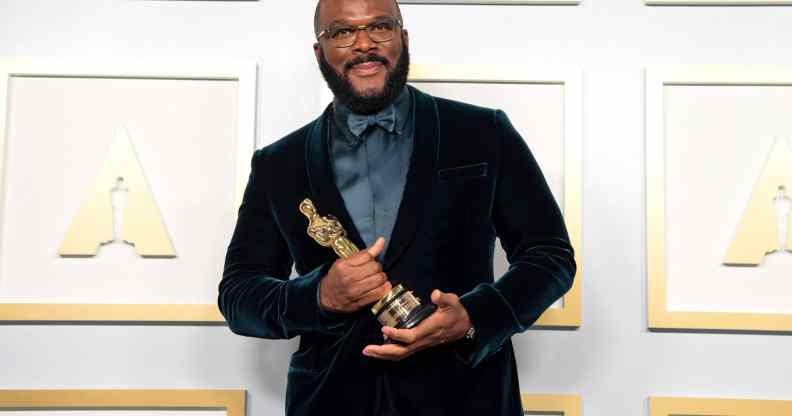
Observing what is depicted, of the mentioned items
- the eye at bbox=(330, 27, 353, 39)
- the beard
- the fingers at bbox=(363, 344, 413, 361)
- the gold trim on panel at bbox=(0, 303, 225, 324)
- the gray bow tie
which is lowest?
the fingers at bbox=(363, 344, 413, 361)

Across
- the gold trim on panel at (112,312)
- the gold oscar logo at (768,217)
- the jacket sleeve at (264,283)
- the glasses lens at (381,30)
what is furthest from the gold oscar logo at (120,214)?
the gold oscar logo at (768,217)

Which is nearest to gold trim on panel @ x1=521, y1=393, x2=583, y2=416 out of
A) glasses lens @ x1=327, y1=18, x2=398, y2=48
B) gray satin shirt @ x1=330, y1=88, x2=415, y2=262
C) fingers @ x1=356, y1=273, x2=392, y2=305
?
gray satin shirt @ x1=330, y1=88, x2=415, y2=262

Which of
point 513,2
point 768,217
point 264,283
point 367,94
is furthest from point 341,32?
point 768,217

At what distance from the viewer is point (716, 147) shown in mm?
2203

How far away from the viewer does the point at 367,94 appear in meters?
1.58

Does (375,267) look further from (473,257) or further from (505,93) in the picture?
(505,93)

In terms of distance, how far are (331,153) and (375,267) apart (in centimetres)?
35

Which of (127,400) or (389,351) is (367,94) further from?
(127,400)

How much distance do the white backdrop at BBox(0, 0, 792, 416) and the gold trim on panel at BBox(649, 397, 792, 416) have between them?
23 mm

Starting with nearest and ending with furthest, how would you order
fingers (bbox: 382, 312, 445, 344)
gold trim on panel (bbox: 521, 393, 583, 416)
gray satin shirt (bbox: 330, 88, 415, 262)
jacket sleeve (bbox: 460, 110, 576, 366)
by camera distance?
1. fingers (bbox: 382, 312, 445, 344)
2. jacket sleeve (bbox: 460, 110, 576, 366)
3. gray satin shirt (bbox: 330, 88, 415, 262)
4. gold trim on panel (bbox: 521, 393, 583, 416)

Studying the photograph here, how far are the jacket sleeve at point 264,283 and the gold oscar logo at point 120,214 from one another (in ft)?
1.85

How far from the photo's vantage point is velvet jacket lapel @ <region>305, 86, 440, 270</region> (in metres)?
1.52

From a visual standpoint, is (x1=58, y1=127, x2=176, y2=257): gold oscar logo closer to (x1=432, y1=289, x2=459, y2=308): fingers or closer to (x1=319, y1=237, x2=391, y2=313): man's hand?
(x1=319, y1=237, x2=391, y2=313): man's hand

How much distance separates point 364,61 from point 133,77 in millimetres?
892
